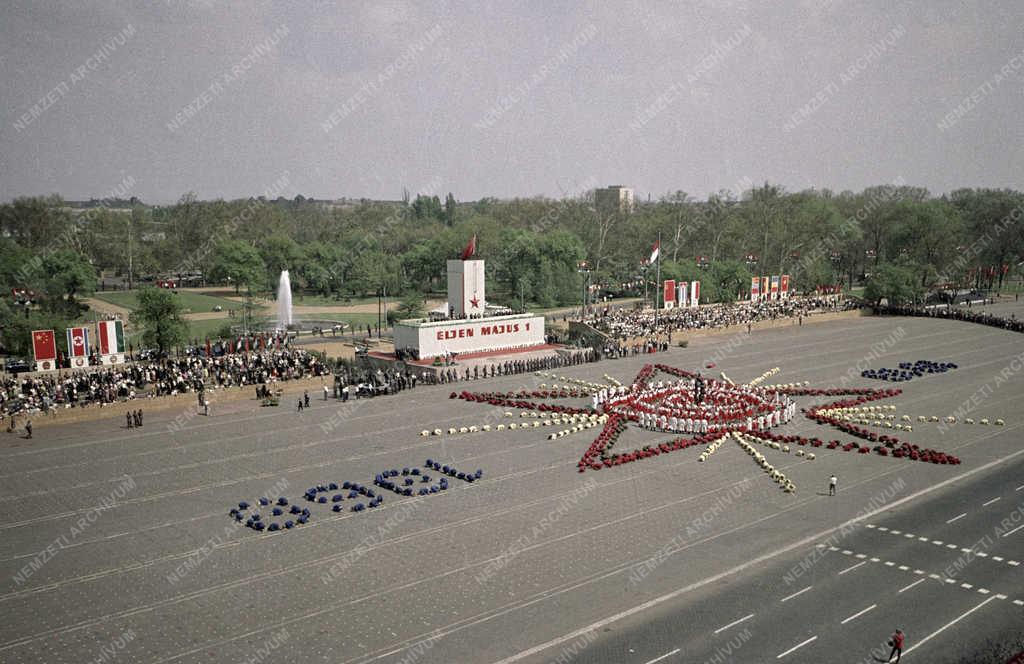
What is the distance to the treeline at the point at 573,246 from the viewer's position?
89062 mm

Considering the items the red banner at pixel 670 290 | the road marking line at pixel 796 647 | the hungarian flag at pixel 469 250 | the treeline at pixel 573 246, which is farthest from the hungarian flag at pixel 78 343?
the red banner at pixel 670 290

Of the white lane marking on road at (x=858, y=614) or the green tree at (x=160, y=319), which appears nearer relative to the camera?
the white lane marking on road at (x=858, y=614)

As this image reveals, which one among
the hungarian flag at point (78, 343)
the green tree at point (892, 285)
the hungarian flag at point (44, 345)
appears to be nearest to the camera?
the hungarian flag at point (44, 345)

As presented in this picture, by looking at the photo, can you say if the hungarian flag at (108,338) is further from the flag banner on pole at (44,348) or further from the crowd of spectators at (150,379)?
the flag banner on pole at (44,348)

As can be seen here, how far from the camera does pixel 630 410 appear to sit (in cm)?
3781

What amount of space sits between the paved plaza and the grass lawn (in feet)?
160

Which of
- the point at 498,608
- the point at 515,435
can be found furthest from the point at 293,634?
the point at 515,435

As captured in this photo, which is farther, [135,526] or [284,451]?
[284,451]

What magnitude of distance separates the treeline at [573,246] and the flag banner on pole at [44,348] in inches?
1279

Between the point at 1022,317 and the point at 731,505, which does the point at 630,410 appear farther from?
the point at 1022,317

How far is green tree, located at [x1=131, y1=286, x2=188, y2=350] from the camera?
4906 cm

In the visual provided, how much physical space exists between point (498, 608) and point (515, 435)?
16259 mm

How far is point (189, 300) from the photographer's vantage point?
294 ft

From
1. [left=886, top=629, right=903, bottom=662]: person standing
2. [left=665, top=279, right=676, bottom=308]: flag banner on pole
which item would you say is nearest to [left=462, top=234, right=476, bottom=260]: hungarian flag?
[left=665, top=279, right=676, bottom=308]: flag banner on pole
